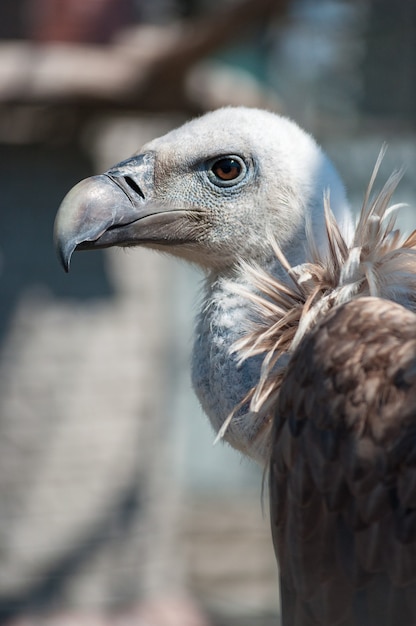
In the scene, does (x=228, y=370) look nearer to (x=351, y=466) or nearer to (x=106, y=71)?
(x=351, y=466)

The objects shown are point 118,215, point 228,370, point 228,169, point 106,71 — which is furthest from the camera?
point 106,71

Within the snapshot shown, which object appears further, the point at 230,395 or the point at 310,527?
the point at 230,395

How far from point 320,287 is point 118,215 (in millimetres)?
464

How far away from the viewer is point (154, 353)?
19.2ft

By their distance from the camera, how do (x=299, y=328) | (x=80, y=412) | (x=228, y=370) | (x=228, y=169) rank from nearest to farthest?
(x=299, y=328) → (x=228, y=370) → (x=228, y=169) → (x=80, y=412)

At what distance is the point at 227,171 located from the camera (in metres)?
2.32

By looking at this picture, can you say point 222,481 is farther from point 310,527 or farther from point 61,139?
point 310,527

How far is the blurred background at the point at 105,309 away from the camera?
4809 mm

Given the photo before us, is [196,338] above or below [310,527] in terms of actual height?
above

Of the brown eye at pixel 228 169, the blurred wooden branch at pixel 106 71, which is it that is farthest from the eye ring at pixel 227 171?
the blurred wooden branch at pixel 106 71

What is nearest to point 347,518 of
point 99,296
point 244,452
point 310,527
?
point 310,527

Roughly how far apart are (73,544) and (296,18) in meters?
3.27

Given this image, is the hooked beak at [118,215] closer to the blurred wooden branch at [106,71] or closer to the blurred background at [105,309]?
the blurred wooden branch at [106,71]

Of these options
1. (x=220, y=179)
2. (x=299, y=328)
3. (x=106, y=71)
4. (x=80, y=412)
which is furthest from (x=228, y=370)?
(x=80, y=412)
